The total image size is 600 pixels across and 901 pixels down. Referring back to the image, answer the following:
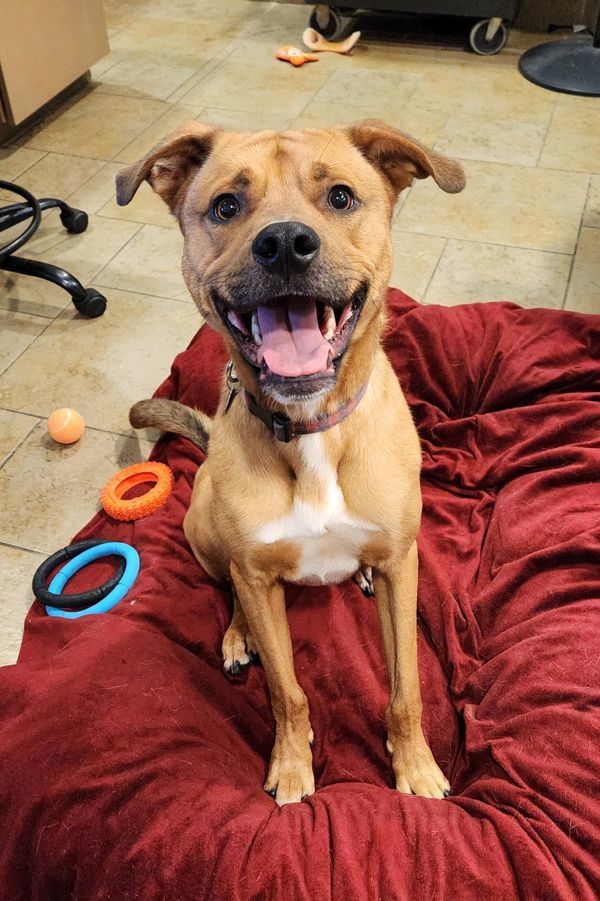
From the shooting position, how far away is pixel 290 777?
1846 mm

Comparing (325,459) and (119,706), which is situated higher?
(325,459)

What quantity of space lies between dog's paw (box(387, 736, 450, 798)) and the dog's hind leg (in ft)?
1.48

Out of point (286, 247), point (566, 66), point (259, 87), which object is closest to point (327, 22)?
point (259, 87)

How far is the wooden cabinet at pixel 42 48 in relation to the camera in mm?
4047

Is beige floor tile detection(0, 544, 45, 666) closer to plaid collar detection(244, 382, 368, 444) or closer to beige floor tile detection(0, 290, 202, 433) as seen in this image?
beige floor tile detection(0, 290, 202, 433)

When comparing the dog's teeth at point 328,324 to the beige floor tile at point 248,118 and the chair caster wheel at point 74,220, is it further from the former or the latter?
the beige floor tile at point 248,118

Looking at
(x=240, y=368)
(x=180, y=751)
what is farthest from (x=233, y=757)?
(x=240, y=368)

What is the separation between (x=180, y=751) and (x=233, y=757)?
196 millimetres

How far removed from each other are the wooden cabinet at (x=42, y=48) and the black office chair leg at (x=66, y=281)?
1.20 metres

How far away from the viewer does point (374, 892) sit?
4.86ft

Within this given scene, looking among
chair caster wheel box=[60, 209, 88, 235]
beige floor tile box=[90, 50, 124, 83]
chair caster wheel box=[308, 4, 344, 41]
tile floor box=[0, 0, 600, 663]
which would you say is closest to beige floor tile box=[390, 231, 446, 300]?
tile floor box=[0, 0, 600, 663]

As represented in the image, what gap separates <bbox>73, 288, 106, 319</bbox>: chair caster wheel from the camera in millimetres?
3395

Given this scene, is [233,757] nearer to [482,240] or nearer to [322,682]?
[322,682]

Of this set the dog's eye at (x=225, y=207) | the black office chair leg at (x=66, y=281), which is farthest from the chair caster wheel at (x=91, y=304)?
the dog's eye at (x=225, y=207)
